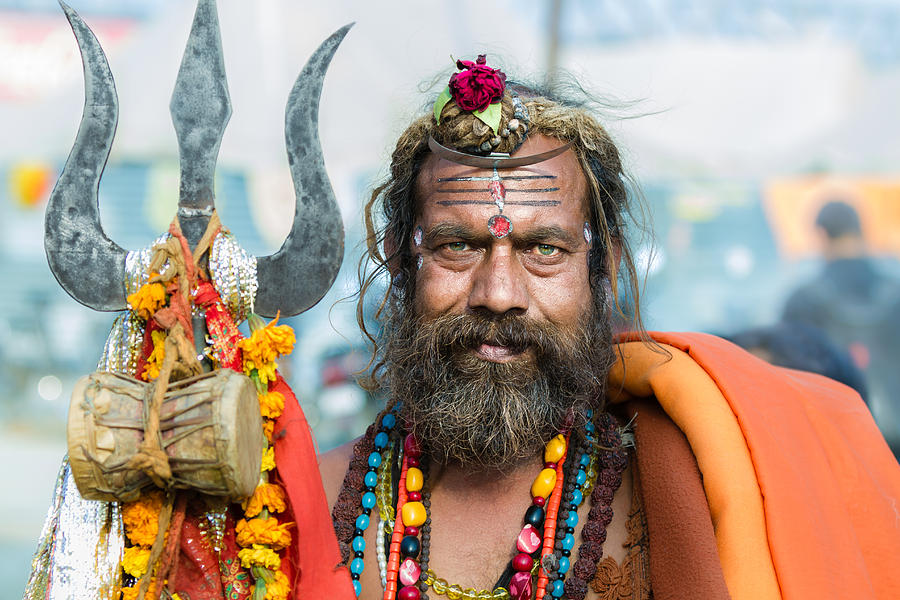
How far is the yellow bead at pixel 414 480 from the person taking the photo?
7.65ft

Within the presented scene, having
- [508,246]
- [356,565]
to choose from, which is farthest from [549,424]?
[356,565]

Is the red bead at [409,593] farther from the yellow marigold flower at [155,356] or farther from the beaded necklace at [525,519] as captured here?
the yellow marigold flower at [155,356]

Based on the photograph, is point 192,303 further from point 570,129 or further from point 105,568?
point 570,129

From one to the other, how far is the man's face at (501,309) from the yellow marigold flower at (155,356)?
695 millimetres

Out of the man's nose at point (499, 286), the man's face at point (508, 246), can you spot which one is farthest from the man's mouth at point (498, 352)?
the man's nose at point (499, 286)

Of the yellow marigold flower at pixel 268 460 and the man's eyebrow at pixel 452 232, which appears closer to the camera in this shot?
the yellow marigold flower at pixel 268 460

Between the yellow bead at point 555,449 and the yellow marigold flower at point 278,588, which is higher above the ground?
the yellow bead at point 555,449

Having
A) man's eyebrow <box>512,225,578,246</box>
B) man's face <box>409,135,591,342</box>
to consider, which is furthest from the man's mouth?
man's eyebrow <box>512,225,578,246</box>

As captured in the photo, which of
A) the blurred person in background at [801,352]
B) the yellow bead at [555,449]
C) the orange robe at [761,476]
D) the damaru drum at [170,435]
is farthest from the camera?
the blurred person in background at [801,352]

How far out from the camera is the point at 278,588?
182 cm

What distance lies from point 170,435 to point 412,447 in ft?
2.77

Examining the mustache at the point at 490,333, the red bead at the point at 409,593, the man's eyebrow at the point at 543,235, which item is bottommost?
the red bead at the point at 409,593

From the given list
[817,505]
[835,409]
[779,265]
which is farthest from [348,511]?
[779,265]

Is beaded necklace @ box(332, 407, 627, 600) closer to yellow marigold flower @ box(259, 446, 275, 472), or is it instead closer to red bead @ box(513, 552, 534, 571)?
red bead @ box(513, 552, 534, 571)
